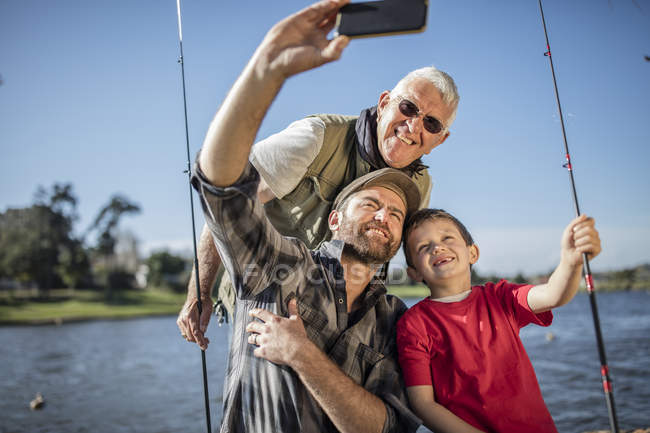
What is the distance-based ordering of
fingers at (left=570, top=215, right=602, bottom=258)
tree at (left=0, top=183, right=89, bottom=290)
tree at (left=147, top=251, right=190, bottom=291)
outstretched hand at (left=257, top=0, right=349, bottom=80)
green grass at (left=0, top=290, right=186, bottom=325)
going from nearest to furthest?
outstretched hand at (left=257, top=0, right=349, bottom=80) < fingers at (left=570, top=215, right=602, bottom=258) < green grass at (left=0, top=290, right=186, bottom=325) < tree at (left=0, top=183, right=89, bottom=290) < tree at (left=147, top=251, right=190, bottom=291)

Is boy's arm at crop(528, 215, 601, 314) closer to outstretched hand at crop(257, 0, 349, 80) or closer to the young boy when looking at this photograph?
the young boy

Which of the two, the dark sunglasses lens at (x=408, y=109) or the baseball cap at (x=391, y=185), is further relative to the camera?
the dark sunglasses lens at (x=408, y=109)

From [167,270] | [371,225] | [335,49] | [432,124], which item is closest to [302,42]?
[335,49]

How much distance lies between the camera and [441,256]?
2.73 meters

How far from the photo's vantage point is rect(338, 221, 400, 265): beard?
2.68 metres

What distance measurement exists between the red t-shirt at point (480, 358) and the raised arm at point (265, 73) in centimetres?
154

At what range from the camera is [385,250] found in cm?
272

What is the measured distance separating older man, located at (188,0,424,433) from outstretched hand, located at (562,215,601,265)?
101 centimetres

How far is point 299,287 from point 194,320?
1251 mm

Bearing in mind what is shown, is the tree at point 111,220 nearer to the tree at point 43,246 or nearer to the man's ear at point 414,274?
the tree at point 43,246

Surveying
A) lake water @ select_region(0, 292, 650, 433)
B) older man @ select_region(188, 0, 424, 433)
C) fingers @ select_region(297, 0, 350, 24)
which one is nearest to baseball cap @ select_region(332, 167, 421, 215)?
older man @ select_region(188, 0, 424, 433)

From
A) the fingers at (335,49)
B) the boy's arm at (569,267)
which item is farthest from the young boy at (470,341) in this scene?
the fingers at (335,49)

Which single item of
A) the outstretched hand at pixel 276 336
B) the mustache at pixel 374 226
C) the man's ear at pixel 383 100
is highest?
the man's ear at pixel 383 100

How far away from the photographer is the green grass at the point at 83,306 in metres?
58.5
